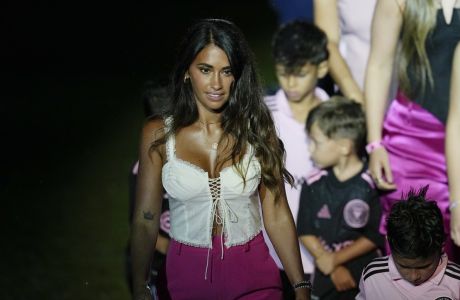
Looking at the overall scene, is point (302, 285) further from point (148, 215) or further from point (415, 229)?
point (148, 215)

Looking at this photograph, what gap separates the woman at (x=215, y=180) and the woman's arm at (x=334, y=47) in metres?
1.61

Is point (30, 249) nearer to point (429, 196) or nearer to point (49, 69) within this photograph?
point (429, 196)

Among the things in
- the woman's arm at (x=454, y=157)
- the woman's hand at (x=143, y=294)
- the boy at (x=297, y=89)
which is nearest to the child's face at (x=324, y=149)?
the boy at (x=297, y=89)

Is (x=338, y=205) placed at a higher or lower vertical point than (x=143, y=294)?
lower

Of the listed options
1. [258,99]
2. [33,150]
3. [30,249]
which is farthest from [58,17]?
[258,99]

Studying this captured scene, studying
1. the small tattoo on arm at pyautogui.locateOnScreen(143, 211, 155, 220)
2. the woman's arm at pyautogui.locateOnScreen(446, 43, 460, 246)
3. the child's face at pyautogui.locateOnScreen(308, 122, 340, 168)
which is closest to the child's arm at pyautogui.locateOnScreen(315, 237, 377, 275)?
the child's face at pyautogui.locateOnScreen(308, 122, 340, 168)

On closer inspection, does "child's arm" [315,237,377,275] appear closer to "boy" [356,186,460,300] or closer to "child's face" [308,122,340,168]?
"child's face" [308,122,340,168]

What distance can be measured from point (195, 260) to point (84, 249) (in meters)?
2.59

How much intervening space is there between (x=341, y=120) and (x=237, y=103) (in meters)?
1.31

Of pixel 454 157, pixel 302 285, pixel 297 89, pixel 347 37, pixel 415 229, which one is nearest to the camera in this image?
pixel 415 229

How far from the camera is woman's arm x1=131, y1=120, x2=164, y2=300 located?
4.10 meters

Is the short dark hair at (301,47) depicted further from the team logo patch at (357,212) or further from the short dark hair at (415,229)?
the short dark hair at (415,229)

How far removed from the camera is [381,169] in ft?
16.8

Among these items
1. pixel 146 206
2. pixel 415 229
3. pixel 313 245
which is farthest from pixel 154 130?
pixel 313 245
